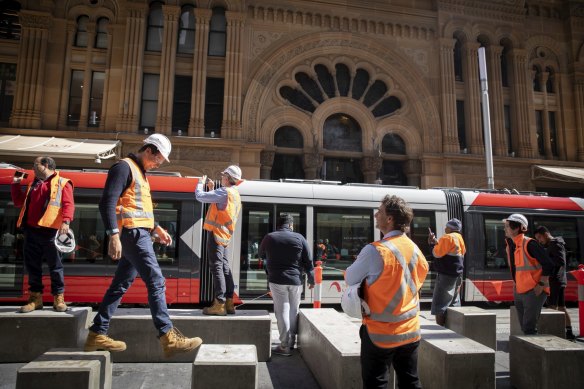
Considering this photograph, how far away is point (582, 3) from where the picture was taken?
67.8 feet

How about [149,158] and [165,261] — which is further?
[165,261]

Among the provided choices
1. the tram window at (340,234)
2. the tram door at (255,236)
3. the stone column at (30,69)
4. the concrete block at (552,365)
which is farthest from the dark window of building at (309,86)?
the concrete block at (552,365)

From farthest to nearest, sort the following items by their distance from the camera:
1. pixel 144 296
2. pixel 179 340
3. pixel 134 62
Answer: pixel 134 62, pixel 144 296, pixel 179 340

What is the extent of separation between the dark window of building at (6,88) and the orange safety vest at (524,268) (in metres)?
18.6

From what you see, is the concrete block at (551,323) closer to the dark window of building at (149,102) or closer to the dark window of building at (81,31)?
the dark window of building at (149,102)

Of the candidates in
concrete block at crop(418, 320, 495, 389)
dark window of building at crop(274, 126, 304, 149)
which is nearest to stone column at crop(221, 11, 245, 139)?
dark window of building at crop(274, 126, 304, 149)

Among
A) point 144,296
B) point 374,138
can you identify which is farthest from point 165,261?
point 374,138

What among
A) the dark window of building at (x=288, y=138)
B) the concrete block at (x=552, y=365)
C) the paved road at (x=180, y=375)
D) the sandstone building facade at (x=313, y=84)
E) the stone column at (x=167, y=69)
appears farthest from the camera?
the dark window of building at (x=288, y=138)

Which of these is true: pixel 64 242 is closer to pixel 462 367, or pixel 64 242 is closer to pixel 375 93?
pixel 462 367

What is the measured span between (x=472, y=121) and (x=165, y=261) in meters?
16.5

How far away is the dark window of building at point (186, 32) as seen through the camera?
17.0 m

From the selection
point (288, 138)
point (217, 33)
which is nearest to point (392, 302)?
point (288, 138)

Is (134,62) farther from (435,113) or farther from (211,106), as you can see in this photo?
(435,113)

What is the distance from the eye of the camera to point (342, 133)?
18234 millimetres
